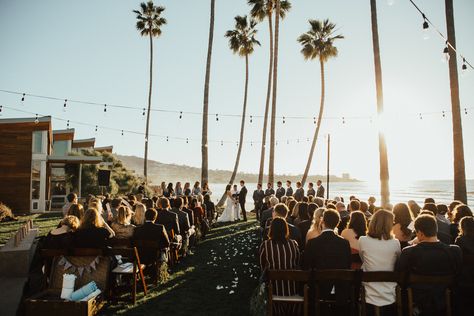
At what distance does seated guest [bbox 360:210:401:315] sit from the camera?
4125 millimetres

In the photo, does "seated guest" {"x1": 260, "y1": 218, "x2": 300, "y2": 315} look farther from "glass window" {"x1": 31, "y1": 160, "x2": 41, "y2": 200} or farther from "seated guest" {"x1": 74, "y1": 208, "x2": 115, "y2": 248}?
"glass window" {"x1": 31, "y1": 160, "x2": 41, "y2": 200}

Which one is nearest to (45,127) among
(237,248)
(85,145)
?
(85,145)

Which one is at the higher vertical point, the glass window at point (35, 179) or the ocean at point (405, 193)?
the glass window at point (35, 179)

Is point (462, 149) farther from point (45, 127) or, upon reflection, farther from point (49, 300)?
point (45, 127)

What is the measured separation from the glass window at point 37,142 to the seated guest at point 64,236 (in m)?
19.0

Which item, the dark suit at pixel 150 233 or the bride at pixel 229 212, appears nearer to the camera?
the dark suit at pixel 150 233

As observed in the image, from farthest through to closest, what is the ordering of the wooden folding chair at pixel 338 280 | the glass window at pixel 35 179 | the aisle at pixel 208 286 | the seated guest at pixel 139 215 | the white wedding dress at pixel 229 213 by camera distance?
the glass window at pixel 35 179 < the white wedding dress at pixel 229 213 < the seated guest at pixel 139 215 < the aisle at pixel 208 286 < the wooden folding chair at pixel 338 280

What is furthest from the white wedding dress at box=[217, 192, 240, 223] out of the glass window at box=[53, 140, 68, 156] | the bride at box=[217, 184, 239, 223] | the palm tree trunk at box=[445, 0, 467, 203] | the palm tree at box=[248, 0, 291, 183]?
the glass window at box=[53, 140, 68, 156]

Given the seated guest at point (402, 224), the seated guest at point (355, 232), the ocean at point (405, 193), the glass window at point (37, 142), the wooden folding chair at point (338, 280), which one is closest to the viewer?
the wooden folding chair at point (338, 280)

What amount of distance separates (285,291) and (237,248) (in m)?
6.04

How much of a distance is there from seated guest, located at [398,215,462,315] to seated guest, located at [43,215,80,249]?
15.4 feet

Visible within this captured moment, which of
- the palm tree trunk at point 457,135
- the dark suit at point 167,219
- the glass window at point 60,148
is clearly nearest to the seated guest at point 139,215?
the dark suit at point 167,219

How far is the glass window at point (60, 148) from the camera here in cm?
2902

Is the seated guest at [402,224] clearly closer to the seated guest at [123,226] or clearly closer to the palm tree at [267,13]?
the seated guest at [123,226]
